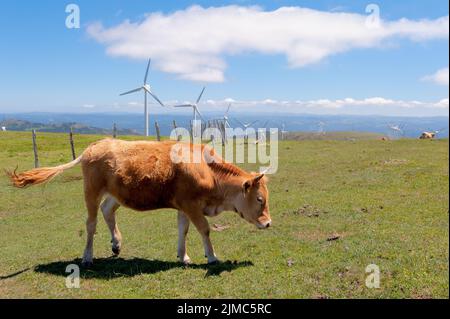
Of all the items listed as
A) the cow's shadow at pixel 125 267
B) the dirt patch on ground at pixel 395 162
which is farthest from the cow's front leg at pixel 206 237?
the dirt patch on ground at pixel 395 162

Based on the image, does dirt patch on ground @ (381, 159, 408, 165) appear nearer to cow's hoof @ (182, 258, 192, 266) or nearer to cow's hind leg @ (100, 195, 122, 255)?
cow's hoof @ (182, 258, 192, 266)

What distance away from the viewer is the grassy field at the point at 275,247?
830 cm

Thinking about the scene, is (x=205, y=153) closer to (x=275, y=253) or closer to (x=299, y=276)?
(x=275, y=253)

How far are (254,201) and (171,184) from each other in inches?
75.7

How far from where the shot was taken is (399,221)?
1353 centimetres

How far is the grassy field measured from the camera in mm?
8297

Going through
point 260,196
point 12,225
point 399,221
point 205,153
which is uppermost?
point 205,153

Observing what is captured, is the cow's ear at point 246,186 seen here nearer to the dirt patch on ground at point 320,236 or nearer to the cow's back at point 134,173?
the cow's back at point 134,173

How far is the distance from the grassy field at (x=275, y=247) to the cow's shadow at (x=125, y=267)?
0.02m

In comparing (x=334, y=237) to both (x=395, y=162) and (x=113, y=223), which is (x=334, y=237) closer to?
(x=113, y=223)

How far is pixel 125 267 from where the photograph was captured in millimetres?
10000

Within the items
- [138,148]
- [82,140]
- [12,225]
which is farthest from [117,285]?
[82,140]

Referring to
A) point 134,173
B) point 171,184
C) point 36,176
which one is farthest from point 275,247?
point 36,176
